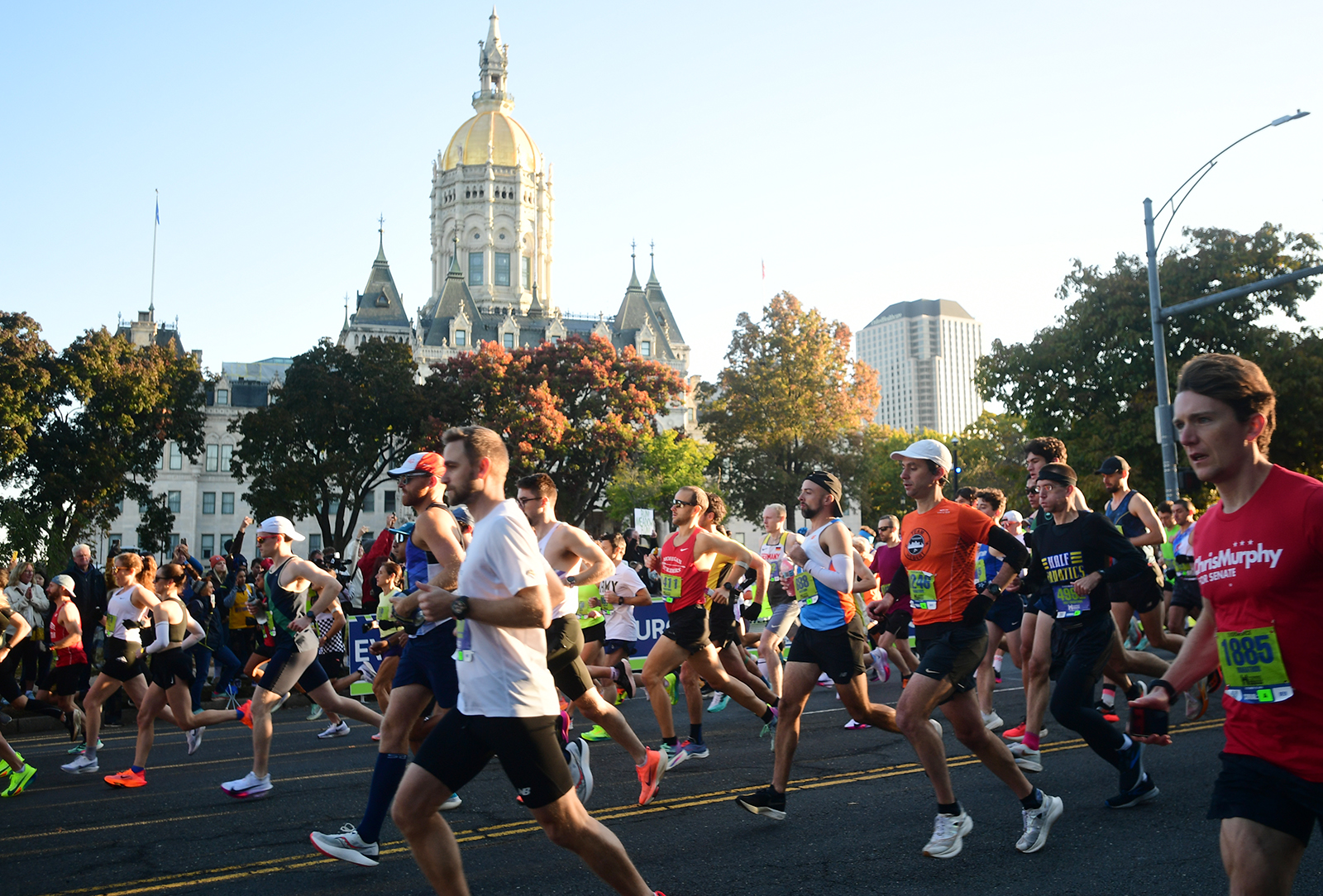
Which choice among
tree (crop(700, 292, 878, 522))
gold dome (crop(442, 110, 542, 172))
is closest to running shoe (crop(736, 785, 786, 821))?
tree (crop(700, 292, 878, 522))

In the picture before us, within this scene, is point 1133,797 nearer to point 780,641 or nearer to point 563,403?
point 780,641

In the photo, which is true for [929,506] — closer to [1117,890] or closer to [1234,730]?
[1117,890]

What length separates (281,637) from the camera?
7852 mm

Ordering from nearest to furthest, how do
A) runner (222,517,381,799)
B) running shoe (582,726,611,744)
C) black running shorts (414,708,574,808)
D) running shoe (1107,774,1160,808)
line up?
1. black running shorts (414,708,574,808)
2. running shoe (1107,774,1160,808)
3. runner (222,517,381,799)
4. running shoe (582,726,611,744)

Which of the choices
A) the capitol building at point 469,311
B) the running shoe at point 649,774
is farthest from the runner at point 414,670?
the capitol building at point 469,311

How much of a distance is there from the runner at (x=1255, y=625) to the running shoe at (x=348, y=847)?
4040 millimetres

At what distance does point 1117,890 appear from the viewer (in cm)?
512

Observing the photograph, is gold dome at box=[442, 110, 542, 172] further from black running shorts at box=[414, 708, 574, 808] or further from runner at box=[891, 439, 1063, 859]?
black running shorts at box=[414, 708, 574, 808]

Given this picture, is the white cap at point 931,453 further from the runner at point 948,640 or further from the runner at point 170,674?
the runner at point 170,674

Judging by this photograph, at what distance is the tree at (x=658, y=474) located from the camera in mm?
57750

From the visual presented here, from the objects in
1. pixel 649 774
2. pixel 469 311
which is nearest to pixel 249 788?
pixel 649 774

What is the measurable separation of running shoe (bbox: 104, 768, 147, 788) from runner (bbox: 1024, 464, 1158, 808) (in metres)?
6.68

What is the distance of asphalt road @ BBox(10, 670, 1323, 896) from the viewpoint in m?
5.43

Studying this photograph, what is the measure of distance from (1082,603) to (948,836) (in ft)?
7.16
